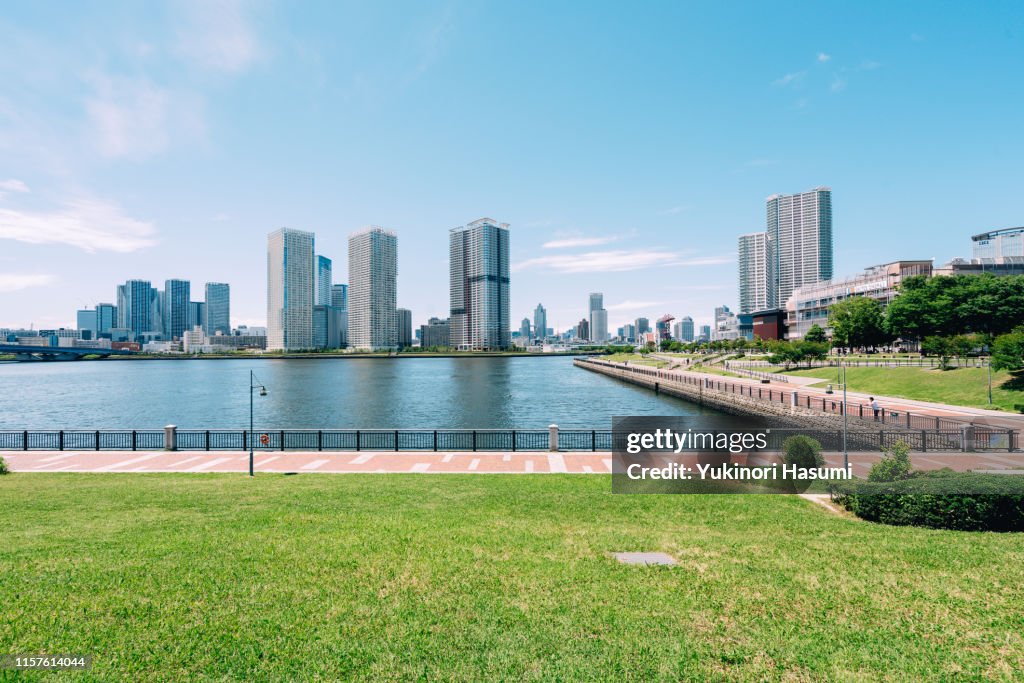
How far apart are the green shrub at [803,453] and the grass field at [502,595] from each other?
3057 mm

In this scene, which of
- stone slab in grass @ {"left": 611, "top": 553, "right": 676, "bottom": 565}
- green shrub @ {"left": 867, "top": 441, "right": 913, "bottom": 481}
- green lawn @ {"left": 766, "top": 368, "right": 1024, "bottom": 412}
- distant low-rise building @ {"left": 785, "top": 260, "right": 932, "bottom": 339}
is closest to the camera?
stone slab in grass @ {"left": 611, "top": 553, "right": 676, "bottom": 565}

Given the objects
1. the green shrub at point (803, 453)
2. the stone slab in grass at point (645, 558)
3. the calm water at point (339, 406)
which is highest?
the green shrub at point (803, 453)

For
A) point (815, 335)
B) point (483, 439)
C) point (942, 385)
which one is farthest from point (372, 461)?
point (815, 335)

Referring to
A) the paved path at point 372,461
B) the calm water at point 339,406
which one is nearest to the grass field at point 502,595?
the paved path at point 372,461

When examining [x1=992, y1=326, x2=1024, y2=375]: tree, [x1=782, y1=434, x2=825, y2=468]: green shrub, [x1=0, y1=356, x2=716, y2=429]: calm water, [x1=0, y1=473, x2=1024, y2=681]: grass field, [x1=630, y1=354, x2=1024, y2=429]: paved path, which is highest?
[x1=992, y1=326, x2=1024, y2=375]: tree

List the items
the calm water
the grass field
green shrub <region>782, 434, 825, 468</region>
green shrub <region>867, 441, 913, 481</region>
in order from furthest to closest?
the calm water, green shrub <region>782, 434, 825, 468</region>, green shrub <region>867, 441, 913, 481</region>, the grass field

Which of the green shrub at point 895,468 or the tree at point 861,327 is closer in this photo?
the green shrub at point 895,468

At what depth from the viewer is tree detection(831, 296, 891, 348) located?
291ft

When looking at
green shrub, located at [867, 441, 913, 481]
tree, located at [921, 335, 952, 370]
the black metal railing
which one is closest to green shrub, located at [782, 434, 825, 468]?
the black metal railing

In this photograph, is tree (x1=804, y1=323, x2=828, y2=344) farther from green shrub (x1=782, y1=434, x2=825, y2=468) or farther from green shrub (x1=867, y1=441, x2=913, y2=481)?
green shrub (x1=867, y1=441, x2=913, y2=481)

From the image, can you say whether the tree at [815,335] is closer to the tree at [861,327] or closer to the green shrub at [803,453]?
the tree at [861,327]

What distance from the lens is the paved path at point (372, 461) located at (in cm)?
1928

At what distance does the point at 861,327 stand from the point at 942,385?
48.6 m

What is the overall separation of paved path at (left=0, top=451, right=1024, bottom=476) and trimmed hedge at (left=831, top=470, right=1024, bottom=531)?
15.1 feet
